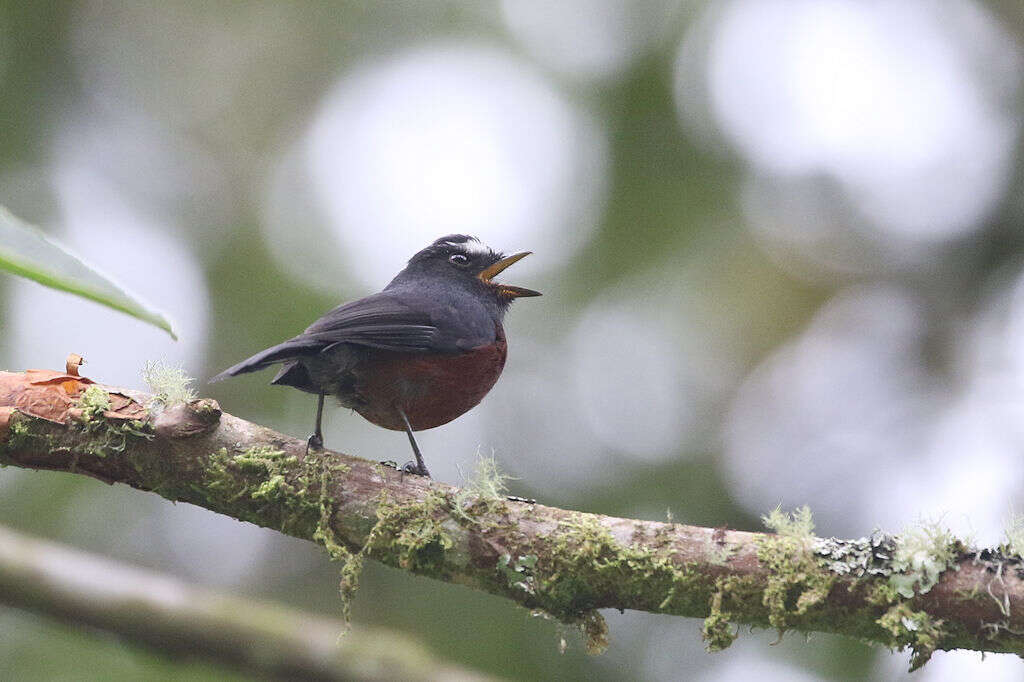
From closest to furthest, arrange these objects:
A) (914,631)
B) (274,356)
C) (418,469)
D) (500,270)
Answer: (914,631) → (274,356) → (418,469) → (500,270)

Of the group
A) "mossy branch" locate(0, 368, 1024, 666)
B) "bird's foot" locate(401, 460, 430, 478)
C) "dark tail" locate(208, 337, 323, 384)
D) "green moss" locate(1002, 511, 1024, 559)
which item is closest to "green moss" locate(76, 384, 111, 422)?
"mossy branch" locate(0, 368, 1024, 666)

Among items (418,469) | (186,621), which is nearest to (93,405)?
(186,621)

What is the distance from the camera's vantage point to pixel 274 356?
12.6 feet

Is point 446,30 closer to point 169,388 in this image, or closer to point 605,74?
point 605,74

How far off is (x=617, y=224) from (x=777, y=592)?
4114mm

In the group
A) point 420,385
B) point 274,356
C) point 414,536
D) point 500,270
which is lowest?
point 414,536

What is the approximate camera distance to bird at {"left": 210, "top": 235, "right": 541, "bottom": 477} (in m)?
4.19

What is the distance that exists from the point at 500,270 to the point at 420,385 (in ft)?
3.95

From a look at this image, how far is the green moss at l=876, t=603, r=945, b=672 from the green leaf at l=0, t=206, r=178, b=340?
2286mm

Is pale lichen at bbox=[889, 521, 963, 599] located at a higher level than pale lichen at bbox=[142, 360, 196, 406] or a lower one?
lower

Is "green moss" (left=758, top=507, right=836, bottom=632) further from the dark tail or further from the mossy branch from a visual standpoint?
the dark tail

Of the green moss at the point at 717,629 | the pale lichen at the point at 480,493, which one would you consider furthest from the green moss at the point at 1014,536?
the pale lichen at the point at 480,493

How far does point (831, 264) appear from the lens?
6688mm

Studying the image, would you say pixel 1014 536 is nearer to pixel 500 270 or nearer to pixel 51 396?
pixel 51 396
